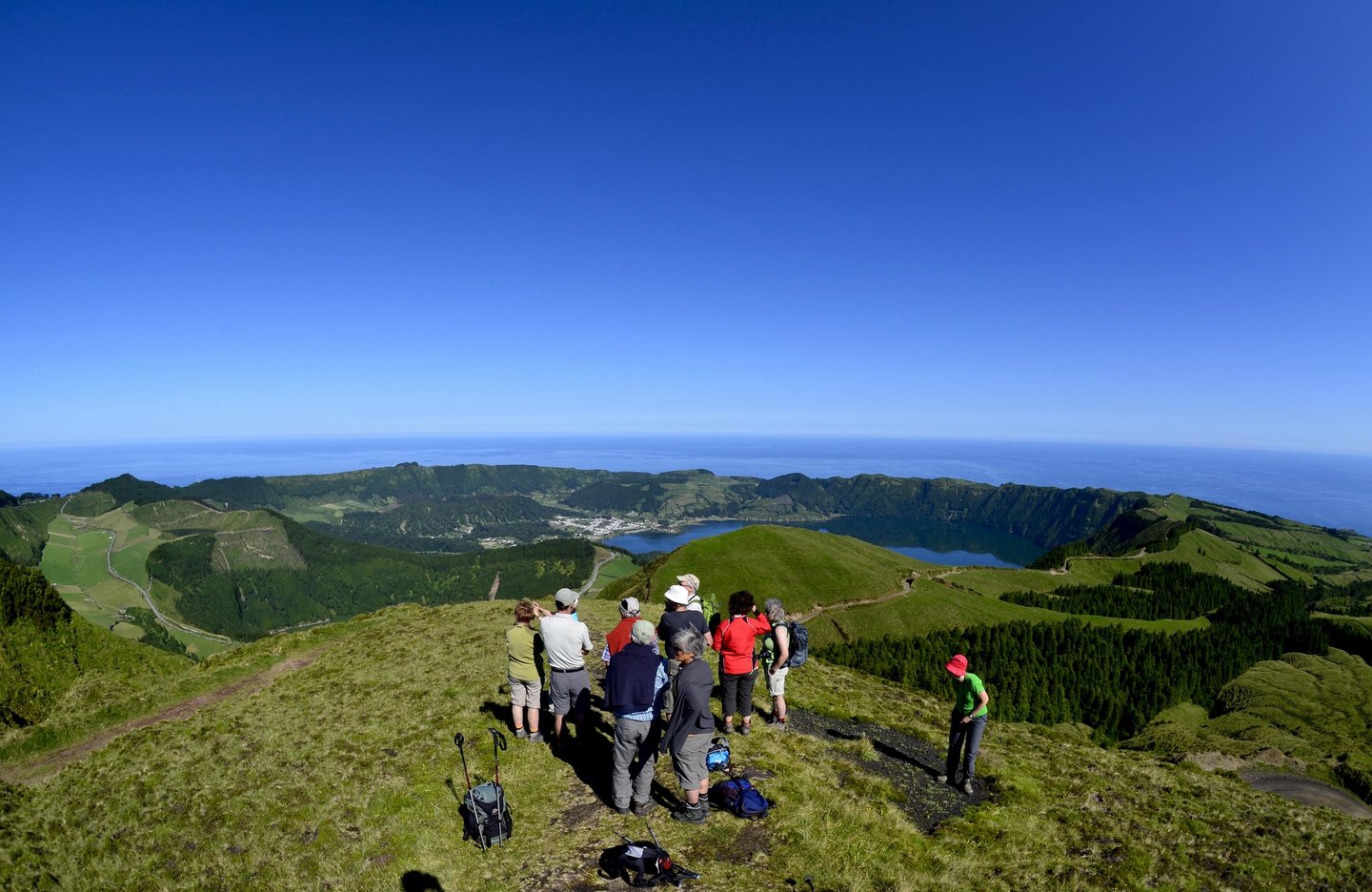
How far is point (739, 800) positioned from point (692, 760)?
1.63 meters

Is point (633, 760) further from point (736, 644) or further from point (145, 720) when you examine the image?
point (145, 720)

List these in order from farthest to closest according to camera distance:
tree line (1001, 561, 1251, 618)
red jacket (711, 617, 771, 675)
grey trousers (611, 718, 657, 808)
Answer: tree line (1001, 561, 1251, 618)
red jacket (711, 617, 771, 675)
grey trousers (611, 718, 657, 808)

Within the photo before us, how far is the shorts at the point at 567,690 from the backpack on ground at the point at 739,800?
12.3ft

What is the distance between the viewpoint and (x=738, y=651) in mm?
13633

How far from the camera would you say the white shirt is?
1234 cm

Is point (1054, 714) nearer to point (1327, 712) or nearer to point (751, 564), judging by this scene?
point (1327, 712)

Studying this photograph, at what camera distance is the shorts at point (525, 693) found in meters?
13.7

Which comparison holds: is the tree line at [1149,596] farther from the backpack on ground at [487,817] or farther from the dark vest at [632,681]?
the backpack on ground at [487,817]

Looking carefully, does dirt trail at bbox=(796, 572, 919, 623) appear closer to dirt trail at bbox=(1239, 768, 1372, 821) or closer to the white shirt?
dirt trail at bbox=(1239, 768, 1372, 821)

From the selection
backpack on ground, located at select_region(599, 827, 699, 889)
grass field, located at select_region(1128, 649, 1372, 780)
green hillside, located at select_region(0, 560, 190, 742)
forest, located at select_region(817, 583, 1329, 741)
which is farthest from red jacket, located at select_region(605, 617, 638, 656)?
forest, located at select_region(817, 583, 1329, 741)

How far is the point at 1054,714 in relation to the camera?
79812 millimetres

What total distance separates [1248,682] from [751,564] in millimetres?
75218

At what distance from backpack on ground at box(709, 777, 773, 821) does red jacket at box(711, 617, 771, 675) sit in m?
2.87

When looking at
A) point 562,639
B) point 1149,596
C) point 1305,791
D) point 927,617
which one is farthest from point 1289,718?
point 562,639
